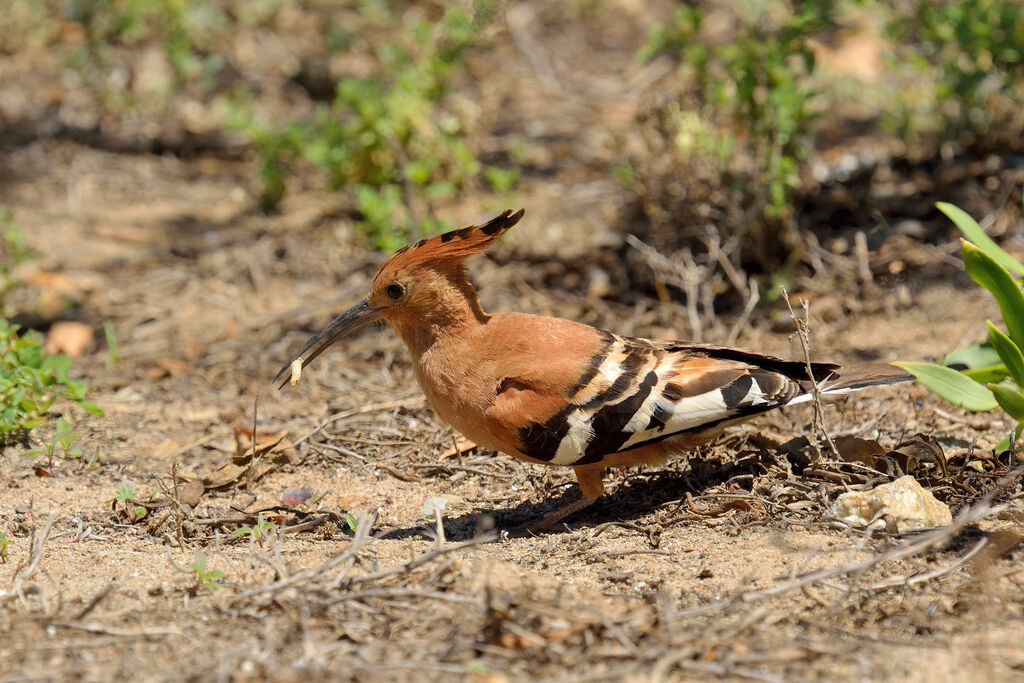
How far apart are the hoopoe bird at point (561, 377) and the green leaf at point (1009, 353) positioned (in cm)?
41

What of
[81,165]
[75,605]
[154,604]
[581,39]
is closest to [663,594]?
[154,604]

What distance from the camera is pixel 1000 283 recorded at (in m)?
3.19

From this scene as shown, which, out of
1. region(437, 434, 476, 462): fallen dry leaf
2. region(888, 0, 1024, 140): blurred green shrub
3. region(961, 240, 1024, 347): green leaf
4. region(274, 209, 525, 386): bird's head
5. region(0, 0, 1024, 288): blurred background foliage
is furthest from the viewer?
region(0, 0, 1024, 288): blurred background foliage

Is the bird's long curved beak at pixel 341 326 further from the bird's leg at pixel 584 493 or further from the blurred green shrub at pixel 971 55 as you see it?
the blurred green shrub at pixel 971 55

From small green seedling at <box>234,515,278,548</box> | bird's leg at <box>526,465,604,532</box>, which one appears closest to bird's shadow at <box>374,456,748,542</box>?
bird's leg at <box>526,465,604,532</box>

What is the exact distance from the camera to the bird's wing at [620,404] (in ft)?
11.1

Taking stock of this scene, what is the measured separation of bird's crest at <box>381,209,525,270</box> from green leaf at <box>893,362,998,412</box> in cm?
136

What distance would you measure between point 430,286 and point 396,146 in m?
2.19

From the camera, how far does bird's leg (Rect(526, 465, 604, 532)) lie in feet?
11.5

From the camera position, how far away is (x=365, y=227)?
19.2 ft

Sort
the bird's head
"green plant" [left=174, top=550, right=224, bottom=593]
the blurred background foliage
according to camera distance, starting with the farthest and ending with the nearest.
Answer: the blurred background foliage → the bird's head → "green plant" [left=174, top=550, right=224, bottom=593]

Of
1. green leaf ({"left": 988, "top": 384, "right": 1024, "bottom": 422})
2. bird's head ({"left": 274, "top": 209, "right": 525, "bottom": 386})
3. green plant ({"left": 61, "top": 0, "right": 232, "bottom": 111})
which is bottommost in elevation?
green leaf ({"left": 988, "top": 384, "right": 1024, "bottom": 422})

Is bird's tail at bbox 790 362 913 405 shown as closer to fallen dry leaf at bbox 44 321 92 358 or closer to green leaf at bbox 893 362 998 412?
green leaf at bbox 893 362 998 412

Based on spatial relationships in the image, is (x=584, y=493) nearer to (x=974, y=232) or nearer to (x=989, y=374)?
(x=989, y=374)
